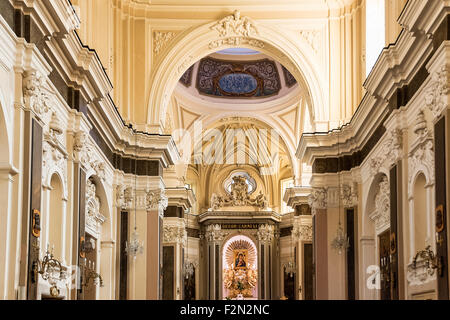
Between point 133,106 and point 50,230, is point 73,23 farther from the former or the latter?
point 133,106

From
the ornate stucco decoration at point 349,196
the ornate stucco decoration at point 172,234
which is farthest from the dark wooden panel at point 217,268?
the ornate stucco decoration at point 349,196

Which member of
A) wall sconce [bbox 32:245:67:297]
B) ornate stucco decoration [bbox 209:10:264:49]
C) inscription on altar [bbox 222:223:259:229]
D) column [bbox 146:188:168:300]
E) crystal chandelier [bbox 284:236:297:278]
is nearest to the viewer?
wall sconce [bbox 32:245:67:297]

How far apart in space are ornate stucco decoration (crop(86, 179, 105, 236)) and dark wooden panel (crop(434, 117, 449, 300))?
26.5 ft

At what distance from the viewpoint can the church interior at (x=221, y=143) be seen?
39.1 ft

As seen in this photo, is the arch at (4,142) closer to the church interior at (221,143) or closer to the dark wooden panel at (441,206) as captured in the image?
the church interior at (221,143)

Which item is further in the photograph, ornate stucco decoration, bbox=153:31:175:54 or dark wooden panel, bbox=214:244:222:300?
dark wooden panel, bbox=214:244:222:300

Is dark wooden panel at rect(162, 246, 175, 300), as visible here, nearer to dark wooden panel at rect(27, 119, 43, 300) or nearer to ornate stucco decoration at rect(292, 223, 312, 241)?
ornate stucco decoration at rect(292, 223, 312, 241)

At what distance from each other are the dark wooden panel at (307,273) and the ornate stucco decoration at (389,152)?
1108cm

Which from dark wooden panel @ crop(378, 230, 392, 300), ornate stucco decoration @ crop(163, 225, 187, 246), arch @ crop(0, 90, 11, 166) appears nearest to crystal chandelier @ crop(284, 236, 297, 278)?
ornate stucco decoration @ crop(163, 225, 187, 246)

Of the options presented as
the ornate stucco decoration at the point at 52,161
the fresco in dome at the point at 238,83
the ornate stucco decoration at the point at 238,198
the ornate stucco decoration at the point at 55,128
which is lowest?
the ornate stucco decoration at the point at 52,161

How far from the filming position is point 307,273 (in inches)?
1132

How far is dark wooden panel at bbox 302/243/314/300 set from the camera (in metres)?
28.4

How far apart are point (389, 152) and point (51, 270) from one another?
6.91m
